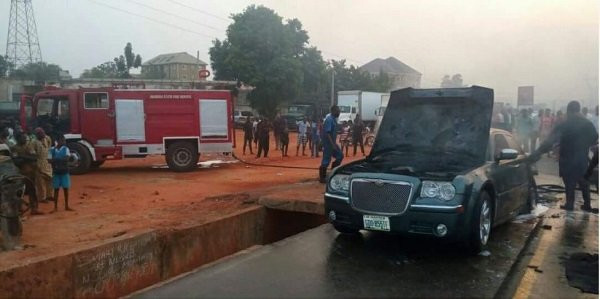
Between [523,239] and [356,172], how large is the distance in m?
2.14

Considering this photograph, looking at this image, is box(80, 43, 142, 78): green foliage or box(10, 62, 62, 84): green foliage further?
box(80, 43, 142, 78): green foliage

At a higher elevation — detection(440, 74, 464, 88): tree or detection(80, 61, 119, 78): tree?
detection(80, 61, 119, 78): tree

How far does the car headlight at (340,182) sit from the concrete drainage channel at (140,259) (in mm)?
2293

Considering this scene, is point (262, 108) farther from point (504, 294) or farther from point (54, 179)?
point (504, 294)

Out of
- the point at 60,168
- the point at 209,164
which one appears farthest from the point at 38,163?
the point at 209,164

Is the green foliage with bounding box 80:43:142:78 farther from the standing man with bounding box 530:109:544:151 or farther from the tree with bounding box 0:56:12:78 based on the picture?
the standing man with bounding box 530:109:544:151

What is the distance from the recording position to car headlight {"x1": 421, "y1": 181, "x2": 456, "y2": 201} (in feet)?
15.1

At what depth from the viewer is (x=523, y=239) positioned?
5652 mm

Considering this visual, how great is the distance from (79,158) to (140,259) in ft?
27.2

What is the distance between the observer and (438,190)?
4.63 meters

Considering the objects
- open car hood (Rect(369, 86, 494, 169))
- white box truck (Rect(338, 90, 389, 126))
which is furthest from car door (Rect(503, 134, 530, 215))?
white box truck (Rect(338, 90, 389, 126))

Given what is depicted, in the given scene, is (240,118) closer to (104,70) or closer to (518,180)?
(104,70)

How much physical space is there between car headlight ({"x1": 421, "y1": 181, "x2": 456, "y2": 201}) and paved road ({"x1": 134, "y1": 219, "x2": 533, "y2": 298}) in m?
0.66

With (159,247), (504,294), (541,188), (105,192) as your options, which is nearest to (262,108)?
(105,192)
